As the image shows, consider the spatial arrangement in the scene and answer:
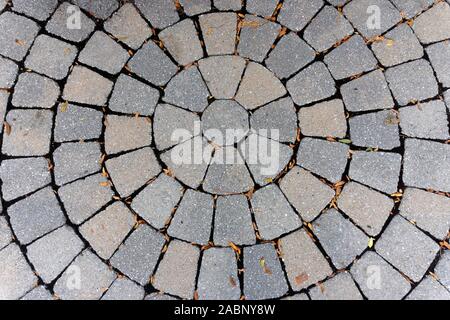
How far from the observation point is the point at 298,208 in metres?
3.02

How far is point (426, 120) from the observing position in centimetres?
316

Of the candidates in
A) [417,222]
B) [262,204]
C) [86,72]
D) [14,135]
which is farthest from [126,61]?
[417,222]

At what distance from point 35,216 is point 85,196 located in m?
0.33

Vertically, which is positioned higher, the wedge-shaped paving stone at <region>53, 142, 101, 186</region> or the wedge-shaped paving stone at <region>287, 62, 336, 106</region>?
the wedge-shaped paving stone at <region>287, 62, 336, 106</region>

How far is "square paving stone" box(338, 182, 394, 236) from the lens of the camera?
2.99m

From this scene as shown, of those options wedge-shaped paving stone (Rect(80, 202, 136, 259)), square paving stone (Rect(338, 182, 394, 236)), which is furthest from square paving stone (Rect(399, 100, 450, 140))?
wedge-shaped paving stone (Rect(80, 202, 136, 259))

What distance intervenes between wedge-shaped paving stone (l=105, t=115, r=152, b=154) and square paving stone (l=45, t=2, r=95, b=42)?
665 millimetres

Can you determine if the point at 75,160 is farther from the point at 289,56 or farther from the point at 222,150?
the point at 289,56

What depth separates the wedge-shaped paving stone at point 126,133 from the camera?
3.13 metres

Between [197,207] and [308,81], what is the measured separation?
114 cm

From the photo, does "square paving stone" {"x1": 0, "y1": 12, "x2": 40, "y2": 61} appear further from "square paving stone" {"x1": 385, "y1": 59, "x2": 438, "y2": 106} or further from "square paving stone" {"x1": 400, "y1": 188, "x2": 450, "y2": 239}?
"square paving stone" {"x1": 400, "y1": 188, "x2": 450, "y2": 239}

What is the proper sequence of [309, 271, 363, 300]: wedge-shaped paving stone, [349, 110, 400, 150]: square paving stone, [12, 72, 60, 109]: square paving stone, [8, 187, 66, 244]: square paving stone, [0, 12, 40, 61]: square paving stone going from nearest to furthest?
[309, 271, 363, 300]: wedge-shaped paving stone
[8, 187, 66, 244]: square paving stone
[349, 110, 400, 150]: square paving stone
[12, 72, 60, 109]: square paving stone
[0, 12, 40, 61]: square paving stone

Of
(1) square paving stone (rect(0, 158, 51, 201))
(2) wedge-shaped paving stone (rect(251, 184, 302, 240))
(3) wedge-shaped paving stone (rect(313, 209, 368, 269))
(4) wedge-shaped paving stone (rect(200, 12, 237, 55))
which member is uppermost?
(4) wedge-shaped paving stone (rect(200, 12, 237, 55))

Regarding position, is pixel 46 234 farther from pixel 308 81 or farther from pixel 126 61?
pixel 308 81
